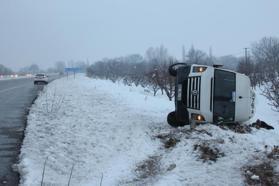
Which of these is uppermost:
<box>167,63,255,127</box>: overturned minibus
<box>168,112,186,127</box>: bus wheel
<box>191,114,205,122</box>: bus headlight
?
<box>167,63,255,127</box>: overturned minibus

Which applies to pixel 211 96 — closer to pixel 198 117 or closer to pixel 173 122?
pixel 198 117

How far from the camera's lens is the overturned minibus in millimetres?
10480

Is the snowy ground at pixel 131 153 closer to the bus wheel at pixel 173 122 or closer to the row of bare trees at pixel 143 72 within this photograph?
the bus wheel at pixel 173 122

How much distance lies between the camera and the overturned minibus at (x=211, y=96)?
10480mm

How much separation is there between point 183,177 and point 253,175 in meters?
1.09

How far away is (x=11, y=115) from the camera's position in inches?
619

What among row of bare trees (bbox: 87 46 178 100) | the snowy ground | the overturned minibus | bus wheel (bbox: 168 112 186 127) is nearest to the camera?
the snowy ground

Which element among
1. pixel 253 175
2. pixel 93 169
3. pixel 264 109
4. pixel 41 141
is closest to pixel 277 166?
pixel 253 175

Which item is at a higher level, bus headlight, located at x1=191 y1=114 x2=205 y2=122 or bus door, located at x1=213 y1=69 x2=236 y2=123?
bus door, located at x1=213 y1=69 x2=236 y2=123

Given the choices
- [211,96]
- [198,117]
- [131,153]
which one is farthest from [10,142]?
[211,96]

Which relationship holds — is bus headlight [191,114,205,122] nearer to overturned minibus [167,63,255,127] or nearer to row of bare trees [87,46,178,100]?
overturned minibus [167,63,255,127]

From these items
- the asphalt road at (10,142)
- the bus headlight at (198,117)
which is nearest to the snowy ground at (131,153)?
the asphalt road at (10,142)

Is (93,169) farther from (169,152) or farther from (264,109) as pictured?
(264,109)

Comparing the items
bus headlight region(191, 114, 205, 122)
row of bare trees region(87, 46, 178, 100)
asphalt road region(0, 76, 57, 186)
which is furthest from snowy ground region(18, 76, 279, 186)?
row of bare trees region(87, 46, 178, 100)
